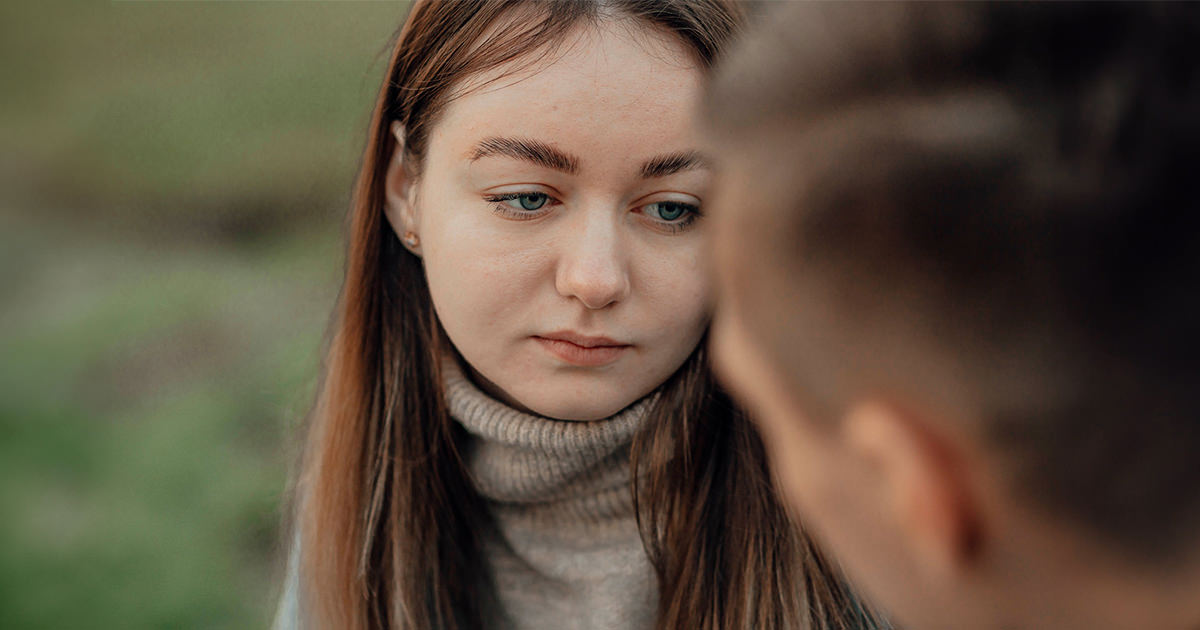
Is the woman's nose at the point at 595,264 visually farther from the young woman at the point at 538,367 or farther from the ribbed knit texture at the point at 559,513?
the ribbed knit texture at the point at 559,513

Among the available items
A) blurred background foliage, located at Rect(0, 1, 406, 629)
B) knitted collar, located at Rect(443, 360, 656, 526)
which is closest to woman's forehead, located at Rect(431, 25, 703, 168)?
knitted collar, located at Rect(443, 360, 656, 526)

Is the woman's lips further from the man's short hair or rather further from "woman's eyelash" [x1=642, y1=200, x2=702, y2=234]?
the man's short hair

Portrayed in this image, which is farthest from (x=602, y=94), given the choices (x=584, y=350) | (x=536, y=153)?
(x=584, y=350)

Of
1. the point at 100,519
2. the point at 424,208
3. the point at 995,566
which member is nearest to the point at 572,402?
the point at 424,208

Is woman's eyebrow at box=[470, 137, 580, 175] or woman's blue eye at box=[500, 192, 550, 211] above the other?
woman's eyebrow at box=[470, 137, 580, 175]

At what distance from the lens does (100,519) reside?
2.61 m

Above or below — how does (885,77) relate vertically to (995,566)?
above

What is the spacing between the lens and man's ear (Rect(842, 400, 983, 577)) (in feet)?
2.37

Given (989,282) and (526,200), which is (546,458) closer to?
(526,200)

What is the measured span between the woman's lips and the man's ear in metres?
0.39

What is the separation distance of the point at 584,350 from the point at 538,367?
0.05 m

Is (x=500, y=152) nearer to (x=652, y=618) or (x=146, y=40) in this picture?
(x=652, y=618)

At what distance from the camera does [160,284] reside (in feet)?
10.2

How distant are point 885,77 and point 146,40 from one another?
9.24 feet
